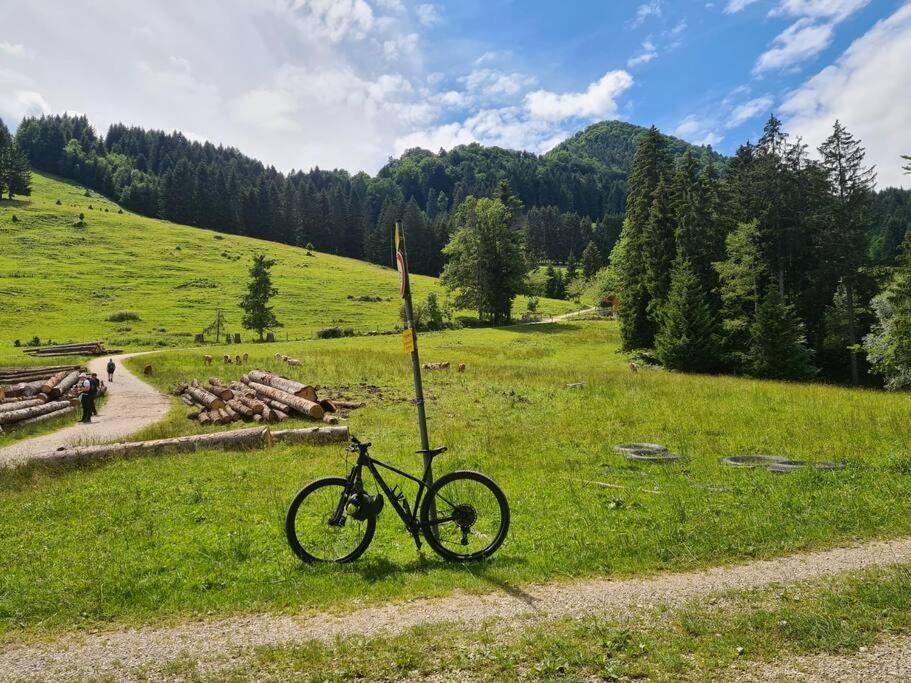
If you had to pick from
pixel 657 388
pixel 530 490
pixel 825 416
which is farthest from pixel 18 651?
pixel 657 388

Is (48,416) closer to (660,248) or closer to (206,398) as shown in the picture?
(206,398)

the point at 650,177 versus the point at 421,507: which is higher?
the point at 650,177

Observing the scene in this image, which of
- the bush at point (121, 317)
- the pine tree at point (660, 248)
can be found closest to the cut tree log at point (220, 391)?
the pine tree at point (660, 248)

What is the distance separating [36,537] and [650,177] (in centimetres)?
6086

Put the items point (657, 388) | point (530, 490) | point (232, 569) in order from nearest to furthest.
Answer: point (232, 569), point (530, 490), point (657, 388)

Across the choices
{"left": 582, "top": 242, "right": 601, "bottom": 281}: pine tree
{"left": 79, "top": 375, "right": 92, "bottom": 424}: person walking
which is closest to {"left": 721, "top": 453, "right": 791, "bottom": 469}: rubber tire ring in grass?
{"left": 79, "top": 375, "right": 92, "bottom": 424}: person walking

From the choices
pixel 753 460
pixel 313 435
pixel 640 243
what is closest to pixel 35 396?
pixel 313 435

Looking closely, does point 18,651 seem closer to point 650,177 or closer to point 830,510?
point 830,510

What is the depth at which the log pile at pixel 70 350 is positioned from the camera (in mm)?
43688

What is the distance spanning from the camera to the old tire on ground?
48.2ft

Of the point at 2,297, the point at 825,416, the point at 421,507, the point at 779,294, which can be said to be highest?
the point at 2,297

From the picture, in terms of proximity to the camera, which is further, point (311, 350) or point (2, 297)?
point (2, 297)

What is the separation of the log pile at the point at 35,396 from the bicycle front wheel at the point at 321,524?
17.8 metres

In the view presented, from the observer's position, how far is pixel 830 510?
9.66m
